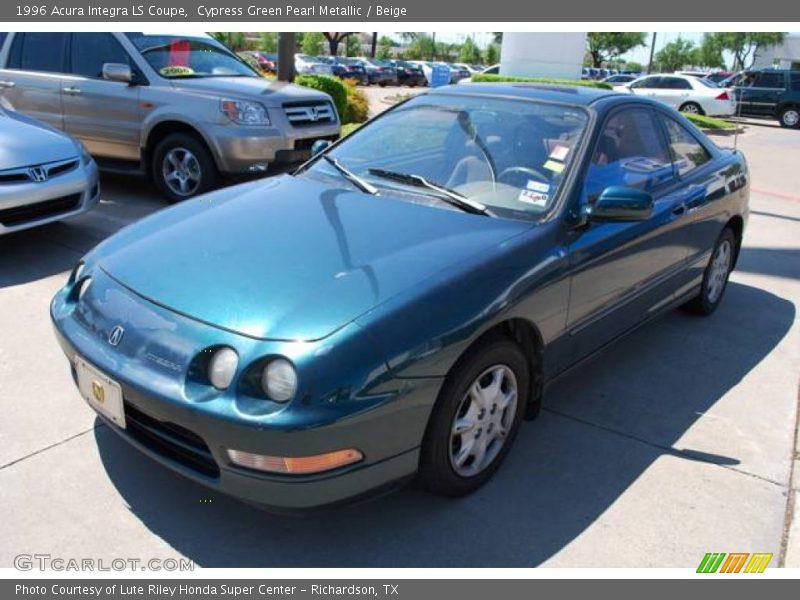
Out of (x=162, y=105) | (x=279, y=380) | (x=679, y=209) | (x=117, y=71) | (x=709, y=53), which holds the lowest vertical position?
(x=279, y=380)

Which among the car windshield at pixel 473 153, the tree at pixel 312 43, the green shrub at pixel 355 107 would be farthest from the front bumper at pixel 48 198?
the tree at pixel 312 43

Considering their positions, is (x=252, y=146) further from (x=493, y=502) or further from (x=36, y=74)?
(x=493, y=502)

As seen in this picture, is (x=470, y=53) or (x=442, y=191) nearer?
(x=442, y=191)

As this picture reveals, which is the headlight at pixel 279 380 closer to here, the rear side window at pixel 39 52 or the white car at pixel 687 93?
the rear side window at pixel 39 52

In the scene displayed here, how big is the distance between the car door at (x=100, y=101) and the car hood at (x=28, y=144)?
123cm

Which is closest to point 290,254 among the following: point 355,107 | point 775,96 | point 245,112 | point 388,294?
point 388,294

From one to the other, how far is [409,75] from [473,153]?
139 feet

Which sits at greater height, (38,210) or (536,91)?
(536,91)

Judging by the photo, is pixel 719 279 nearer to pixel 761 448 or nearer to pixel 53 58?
pixel 761 448

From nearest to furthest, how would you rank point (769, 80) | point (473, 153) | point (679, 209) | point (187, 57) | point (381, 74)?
point (473, 153)
point (679, 209)
point (187, 57)
point (769, 80)
point (381, 74)

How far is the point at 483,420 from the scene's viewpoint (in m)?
2.86

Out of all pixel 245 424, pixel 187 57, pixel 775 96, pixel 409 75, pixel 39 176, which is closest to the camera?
pixel 245 424

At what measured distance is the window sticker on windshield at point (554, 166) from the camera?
3.34 m

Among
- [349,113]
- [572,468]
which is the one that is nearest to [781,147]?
[349,113]
